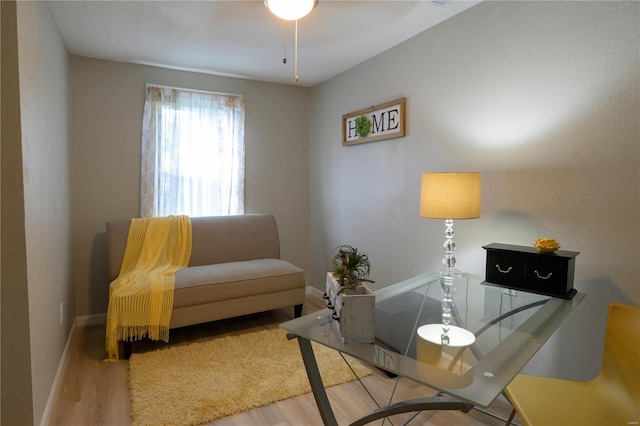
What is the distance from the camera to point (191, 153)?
3.74 m

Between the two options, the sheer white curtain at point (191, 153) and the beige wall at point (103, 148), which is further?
the sheer white curtain at point (191, 153)

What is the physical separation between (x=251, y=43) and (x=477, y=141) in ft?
6.21

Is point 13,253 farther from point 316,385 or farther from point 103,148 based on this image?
point 103,148

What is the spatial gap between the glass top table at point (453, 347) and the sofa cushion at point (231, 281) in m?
1.52

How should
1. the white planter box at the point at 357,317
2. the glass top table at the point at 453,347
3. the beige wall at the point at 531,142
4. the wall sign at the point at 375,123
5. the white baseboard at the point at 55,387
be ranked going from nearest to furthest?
→ 1. the glass top table at the point at 453,347
2. the white planter box at the point at 357,317
3. the beige wall at the point at 531,142
4. the white baseboard at the point at 55,387
5. the wall sign at the point at 375,123

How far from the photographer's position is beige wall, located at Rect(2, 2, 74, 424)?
1.61 m

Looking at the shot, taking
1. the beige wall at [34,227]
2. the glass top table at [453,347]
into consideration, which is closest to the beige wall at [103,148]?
the beige wall at [34,227]

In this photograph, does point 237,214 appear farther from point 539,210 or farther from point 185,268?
point 539,210

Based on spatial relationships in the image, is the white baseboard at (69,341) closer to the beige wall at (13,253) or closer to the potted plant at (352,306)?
the beige wall at (13,253)

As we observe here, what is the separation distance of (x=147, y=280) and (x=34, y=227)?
1.13m

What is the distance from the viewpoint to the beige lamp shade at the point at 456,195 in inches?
80.5

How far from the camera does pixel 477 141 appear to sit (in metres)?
2.43

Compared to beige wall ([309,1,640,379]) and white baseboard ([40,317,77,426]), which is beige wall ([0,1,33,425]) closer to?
white baseboard ([40,317,77,426])

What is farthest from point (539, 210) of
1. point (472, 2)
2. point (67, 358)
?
point (67, 358)
